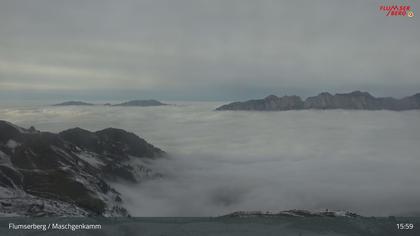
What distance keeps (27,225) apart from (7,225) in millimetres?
1558

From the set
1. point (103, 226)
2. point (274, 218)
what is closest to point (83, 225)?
point (103, 226)

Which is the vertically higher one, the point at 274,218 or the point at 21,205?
the point at 274,218

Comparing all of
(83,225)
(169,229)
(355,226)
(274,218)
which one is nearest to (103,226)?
(83,225)

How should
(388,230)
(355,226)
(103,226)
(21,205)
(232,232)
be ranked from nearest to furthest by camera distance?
(232,232) < (103,226) < (388,230) < (355,226) < (21,205)

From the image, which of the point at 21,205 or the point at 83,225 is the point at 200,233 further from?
the point at 21,205

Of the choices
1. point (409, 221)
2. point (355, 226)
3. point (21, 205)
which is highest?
point (409, 221)

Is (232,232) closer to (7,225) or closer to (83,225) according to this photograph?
(83,225)

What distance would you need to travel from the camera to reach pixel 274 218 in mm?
30375

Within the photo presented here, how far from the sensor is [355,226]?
36.7 metres

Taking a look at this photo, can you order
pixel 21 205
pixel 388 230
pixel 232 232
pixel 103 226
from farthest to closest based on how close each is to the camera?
pixel 21 205 < pixel 388 230 < pixel 103 226 < pixel 232 232

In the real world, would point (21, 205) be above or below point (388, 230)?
below

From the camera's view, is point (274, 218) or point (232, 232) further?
point (274, 218)

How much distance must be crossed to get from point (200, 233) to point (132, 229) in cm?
507

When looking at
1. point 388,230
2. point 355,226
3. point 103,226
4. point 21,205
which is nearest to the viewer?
point 103,226
